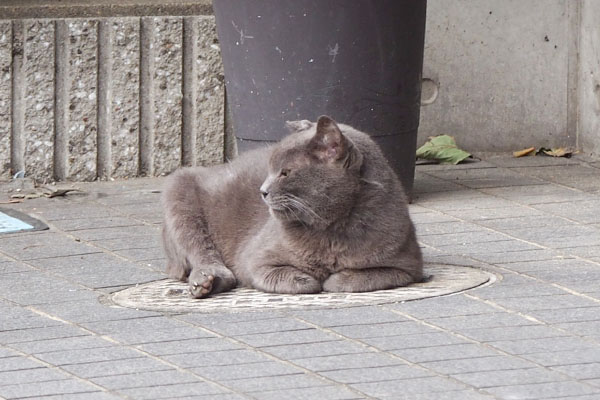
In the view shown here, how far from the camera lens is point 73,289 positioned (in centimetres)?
588

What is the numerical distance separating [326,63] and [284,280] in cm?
207

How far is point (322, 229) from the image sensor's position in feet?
18.3

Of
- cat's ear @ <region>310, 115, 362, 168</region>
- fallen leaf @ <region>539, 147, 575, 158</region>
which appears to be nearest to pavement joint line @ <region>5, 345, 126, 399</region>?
cat's ear @ <region>310, 115, 362, 168</region>

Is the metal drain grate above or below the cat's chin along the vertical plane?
below

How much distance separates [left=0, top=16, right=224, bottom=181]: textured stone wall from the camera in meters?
8.35

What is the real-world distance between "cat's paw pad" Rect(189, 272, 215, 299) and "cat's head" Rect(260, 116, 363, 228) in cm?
45

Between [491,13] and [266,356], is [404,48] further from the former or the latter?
[266,356]

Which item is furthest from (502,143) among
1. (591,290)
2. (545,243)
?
(591,290)

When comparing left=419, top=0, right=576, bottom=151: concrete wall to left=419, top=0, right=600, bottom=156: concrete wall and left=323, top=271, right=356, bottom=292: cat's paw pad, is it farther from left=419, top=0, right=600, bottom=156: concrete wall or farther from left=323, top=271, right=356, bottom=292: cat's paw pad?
left=323, top=271, right=356, bottom=292: cat's paw pad

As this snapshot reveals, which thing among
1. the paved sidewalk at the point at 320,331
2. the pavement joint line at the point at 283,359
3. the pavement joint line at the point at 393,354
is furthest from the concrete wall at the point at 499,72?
the pavement joint line at the point at 283,359

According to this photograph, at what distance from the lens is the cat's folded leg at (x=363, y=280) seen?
5.55 meters

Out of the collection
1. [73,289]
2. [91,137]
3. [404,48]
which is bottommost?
[73,289]

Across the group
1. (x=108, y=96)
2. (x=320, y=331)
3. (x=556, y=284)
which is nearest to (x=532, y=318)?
(x=556, y=284)

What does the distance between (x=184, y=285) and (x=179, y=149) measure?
9.40 feet
